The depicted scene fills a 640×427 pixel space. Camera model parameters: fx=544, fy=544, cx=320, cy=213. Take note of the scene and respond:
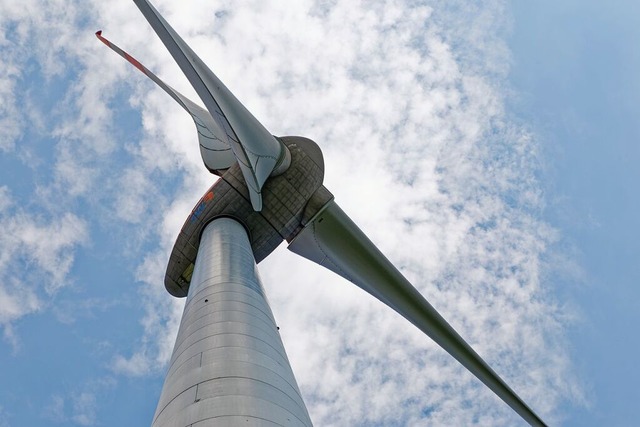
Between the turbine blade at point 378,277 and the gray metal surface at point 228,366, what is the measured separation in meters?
7.56

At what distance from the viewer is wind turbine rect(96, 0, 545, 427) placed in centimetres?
754

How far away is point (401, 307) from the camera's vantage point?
1945 centimetres

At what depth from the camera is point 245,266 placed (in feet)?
46.3

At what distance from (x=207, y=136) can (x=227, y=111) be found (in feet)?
36.8

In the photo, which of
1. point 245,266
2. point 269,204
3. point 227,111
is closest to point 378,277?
point 269,204

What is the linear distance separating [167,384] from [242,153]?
6.33 m

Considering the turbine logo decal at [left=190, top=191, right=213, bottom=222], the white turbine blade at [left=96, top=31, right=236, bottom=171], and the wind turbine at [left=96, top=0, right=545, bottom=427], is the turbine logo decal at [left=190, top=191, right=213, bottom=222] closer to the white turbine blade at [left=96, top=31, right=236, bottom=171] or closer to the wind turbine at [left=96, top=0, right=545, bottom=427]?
the wind turbine at [left=96, top=0, right=545, bottom=427]

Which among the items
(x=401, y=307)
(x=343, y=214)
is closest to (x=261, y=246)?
(x=343, y=214)

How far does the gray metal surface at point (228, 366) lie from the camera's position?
693cm

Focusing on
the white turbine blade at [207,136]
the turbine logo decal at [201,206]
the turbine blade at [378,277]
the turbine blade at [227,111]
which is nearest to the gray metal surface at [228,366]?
the turbine blade at [227,111]

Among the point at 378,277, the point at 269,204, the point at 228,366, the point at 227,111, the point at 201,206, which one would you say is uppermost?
the point at 201,206

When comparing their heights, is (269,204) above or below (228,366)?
above

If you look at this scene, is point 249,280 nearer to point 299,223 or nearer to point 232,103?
point 232,103

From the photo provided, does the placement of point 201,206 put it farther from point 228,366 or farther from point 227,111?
point 228,366
